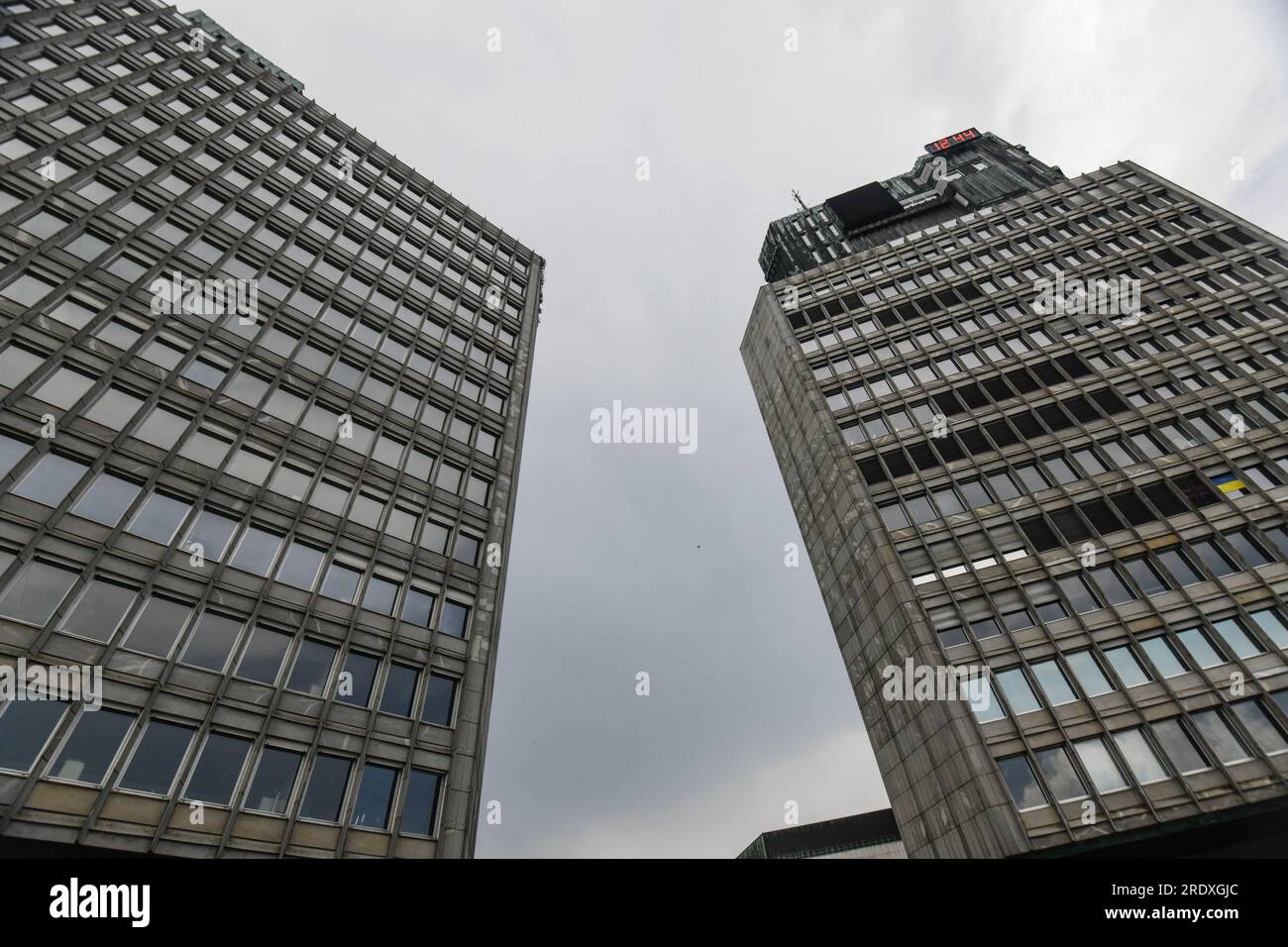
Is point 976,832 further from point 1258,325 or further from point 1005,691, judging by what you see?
point 1258,325

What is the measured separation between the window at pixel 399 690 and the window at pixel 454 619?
6.96 ft

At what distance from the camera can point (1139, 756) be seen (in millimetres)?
23281

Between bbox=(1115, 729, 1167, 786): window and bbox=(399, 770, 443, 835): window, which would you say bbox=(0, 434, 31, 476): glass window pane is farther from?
bbox=(1115, 729, 1167, 786): window

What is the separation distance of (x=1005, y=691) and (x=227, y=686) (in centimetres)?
2743

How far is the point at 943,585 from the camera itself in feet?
97.7

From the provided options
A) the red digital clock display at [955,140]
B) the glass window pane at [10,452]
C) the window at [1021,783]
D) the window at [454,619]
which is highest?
the red digital clock display at [955,140]

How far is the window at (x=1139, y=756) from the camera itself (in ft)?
74.8

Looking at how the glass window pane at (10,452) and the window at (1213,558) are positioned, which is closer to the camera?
the glass window pane at (10,452)

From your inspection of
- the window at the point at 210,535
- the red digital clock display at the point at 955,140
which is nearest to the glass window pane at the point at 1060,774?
the window at the point at 210,535

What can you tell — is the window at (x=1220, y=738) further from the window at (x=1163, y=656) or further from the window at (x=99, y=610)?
the window at (x=99, y=610)

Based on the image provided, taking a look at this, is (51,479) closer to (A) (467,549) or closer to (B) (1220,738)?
(A) (467,549)

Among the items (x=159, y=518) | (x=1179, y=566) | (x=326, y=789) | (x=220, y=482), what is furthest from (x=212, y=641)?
(x=1179, y=566)
